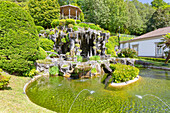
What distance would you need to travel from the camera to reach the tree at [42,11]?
25.9m

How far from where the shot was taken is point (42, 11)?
→ 26.2 meters

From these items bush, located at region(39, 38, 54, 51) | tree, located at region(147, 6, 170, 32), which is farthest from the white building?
bush, located at region(39, 38, 54, 51)

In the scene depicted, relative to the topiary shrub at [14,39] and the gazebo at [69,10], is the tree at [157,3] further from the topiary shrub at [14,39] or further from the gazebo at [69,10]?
the topiary shrub at [14,39]

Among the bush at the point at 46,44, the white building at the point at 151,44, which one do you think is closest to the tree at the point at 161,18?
the white building at the point at 151,44

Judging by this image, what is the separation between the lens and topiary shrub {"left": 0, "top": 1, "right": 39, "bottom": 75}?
8.31 meters

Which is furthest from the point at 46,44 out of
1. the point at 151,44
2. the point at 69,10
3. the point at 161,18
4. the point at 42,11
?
the point at 161,18

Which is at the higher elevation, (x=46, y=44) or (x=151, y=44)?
(x=151, y=44)

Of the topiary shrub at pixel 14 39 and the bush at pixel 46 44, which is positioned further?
the bush at pixel 46 44

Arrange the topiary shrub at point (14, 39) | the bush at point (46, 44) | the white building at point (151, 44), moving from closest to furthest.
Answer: the topiary shrub at point (14, 39), the bush at point (46, 44), the white building at point (151, 44)

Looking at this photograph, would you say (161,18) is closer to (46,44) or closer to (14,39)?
(46,44)

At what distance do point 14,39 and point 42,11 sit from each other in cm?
2089

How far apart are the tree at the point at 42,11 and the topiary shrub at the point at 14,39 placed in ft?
60.2

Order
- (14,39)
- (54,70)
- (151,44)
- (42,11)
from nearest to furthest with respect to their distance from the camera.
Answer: (14,39), (54,70), (151,44), (42,11)

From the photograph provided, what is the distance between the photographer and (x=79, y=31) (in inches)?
765
